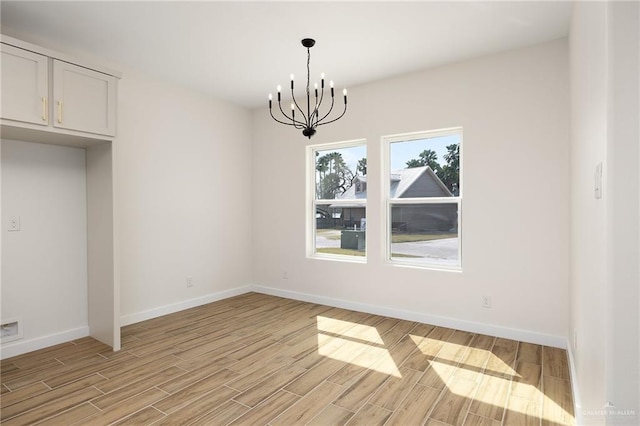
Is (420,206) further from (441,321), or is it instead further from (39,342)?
(39,342)

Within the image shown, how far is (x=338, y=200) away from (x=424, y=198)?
1.20m

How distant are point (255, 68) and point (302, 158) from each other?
1429 millimetres

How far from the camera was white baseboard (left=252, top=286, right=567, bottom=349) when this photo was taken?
3301mm

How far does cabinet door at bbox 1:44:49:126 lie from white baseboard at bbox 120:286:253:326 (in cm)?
219

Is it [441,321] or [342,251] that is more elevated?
[342,251]

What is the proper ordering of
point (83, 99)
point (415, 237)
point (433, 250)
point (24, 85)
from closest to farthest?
point (24, 85), point (83, 99), point (433, 250), point (415, 237)

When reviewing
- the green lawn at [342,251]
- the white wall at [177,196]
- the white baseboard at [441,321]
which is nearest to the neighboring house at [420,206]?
the green lawn at [342,251]

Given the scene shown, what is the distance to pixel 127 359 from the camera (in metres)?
3.03

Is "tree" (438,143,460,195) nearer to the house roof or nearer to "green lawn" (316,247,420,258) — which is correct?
the house roof

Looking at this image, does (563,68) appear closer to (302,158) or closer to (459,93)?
(459,93)

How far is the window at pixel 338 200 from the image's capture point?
181 inches

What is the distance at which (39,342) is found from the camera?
3.26m

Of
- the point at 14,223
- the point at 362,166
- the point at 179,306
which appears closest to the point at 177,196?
the point at 179,306

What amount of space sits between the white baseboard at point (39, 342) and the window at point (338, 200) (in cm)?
278
